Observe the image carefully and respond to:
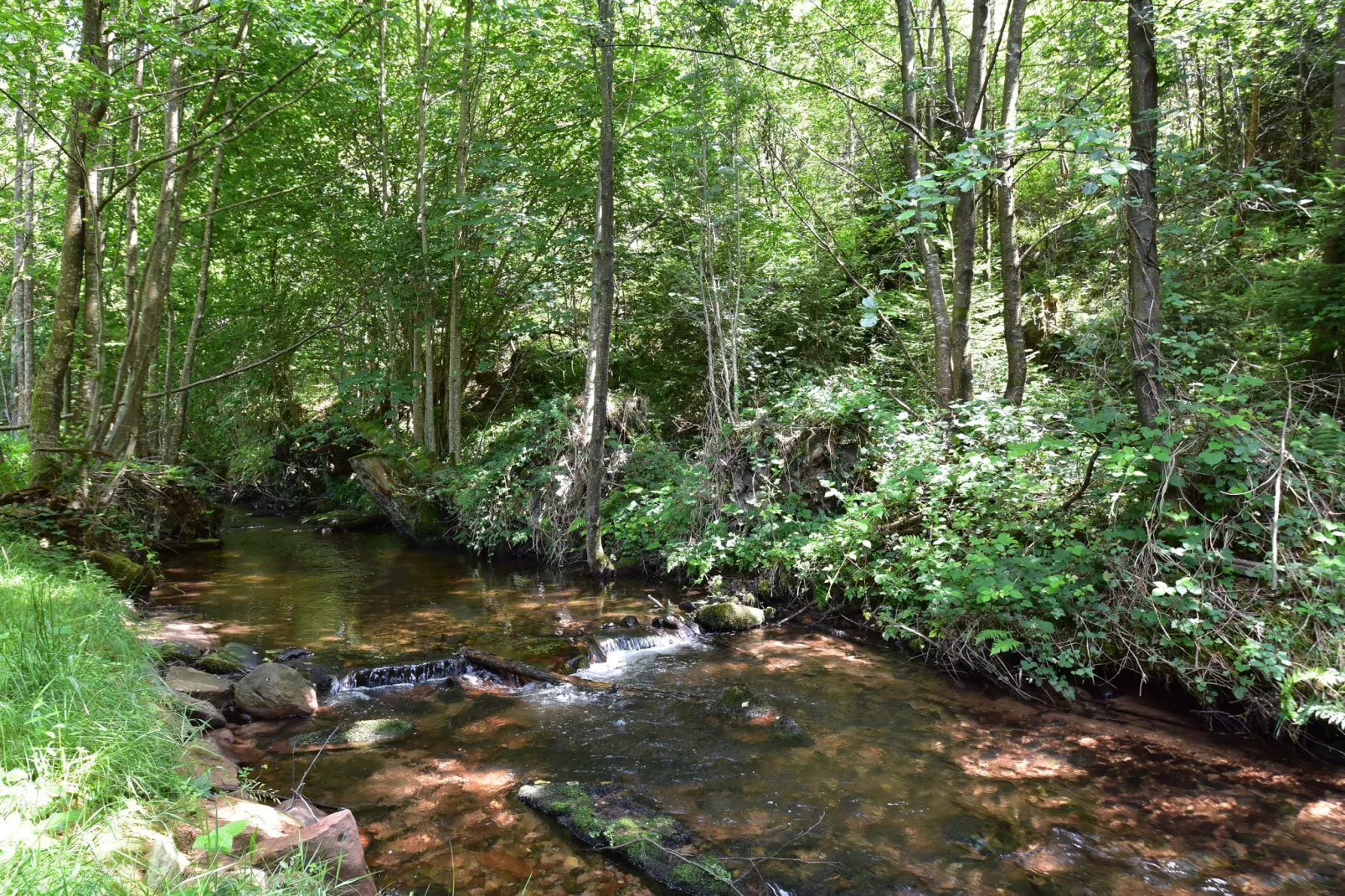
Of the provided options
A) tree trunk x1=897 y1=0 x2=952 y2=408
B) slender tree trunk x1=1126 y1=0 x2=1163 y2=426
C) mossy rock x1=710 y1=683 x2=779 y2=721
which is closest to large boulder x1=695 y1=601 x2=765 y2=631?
mossy rock x1=710 y1=683 x2=779 y2=721

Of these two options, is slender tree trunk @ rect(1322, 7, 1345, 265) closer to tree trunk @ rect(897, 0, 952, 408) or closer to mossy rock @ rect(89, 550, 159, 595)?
tree trunk @ rect(897, 0, 952, 408)

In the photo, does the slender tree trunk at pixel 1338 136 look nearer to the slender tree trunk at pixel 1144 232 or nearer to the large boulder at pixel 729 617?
the slender tree trunk at pixel 1144 232

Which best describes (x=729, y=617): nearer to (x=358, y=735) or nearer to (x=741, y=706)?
(x=741, y=706)

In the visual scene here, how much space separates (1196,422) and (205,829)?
22.4 feet

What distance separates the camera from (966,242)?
820 centimetres

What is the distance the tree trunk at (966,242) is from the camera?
7949 mm

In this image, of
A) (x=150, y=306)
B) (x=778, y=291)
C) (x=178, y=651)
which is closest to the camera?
(x=178, y=651)

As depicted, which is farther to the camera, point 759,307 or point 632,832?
point 759,307

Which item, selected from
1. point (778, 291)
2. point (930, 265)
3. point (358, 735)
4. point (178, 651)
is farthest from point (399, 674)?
point (778, 291)

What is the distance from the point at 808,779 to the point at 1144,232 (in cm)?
516

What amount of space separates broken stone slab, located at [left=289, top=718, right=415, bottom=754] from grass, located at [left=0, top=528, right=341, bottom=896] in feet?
4.10

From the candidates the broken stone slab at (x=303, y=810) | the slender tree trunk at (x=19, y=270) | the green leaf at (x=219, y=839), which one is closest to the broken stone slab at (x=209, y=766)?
the broken stone slab at (x=303, y=810)

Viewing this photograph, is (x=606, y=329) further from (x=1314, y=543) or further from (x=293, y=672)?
(x=1314, y=543)

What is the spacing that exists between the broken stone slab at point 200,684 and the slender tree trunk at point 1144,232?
27.0ft
